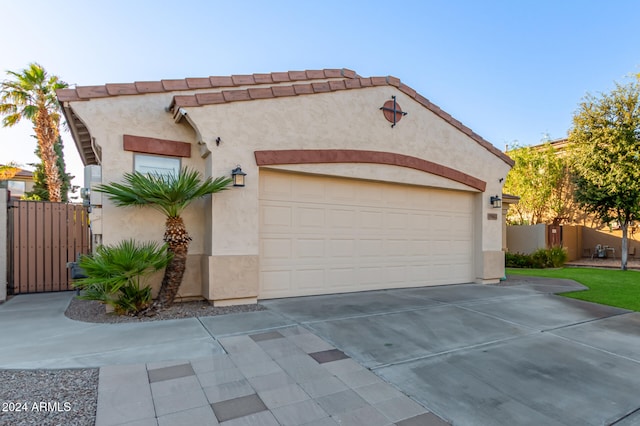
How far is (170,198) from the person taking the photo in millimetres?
5836

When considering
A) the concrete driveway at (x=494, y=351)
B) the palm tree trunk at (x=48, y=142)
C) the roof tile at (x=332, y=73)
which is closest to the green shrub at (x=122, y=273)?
the concrete driveway at (x=494, y=351)

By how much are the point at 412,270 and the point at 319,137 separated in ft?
14.1

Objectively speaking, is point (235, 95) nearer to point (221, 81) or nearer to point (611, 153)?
point (221, 81)

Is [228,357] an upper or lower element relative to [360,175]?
lower

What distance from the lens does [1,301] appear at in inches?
269

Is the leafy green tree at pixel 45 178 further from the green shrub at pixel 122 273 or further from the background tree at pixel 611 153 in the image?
the background tree at pixel 611 153

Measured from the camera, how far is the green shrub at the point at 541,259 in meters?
15.3

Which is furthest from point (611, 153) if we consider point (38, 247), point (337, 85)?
point (38, 247)

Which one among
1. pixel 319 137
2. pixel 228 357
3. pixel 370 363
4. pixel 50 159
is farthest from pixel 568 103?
pixel 50 159

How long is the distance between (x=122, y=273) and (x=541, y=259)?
16.6 metres

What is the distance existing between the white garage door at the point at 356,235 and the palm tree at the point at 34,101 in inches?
556

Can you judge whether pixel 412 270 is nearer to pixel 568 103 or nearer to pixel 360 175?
pixel 360 175

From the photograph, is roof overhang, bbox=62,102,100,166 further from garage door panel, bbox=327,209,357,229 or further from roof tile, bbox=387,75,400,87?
roof tile, bbox=387,75,400,87

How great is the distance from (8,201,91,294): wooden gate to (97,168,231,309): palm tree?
351cm
